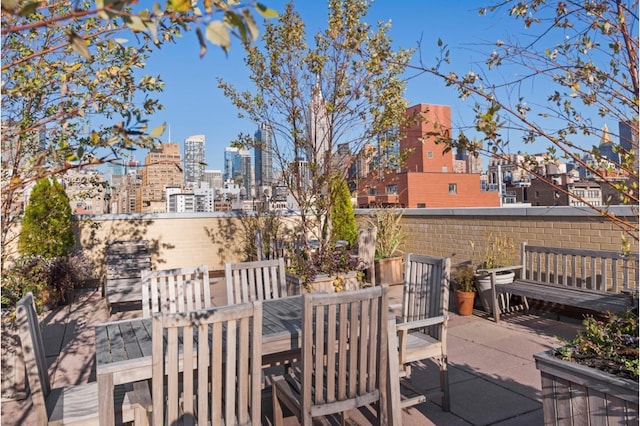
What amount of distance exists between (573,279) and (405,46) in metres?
3.72

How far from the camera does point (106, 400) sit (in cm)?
206

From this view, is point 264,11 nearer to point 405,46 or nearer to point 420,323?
point 420,323

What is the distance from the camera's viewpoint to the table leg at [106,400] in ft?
6.68

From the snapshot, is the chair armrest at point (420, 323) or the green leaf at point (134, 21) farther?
the chair armrest at point (420, 323)

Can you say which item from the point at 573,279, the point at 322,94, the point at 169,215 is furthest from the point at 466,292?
the point at 169,215

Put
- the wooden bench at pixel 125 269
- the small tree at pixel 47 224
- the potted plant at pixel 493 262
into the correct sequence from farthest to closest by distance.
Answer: the small tree at pixel 47 224
the wooden bench at pixel 125 269
the potted plant at pixel 493 262

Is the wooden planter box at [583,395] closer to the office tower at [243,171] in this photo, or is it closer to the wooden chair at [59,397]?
the wooden chair at [59,397]

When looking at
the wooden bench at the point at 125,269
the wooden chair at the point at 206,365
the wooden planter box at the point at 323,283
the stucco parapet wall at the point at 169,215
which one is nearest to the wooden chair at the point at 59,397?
the wooden chair at the point at 206,365

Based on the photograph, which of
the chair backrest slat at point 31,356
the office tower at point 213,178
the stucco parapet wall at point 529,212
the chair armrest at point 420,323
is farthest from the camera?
the office tower at point 213,178

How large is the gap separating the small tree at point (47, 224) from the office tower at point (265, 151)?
323 centimetres

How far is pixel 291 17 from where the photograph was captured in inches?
238

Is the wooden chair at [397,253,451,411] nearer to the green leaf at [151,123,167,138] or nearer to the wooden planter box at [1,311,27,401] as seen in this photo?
the green leaf at [151,123,167,138]

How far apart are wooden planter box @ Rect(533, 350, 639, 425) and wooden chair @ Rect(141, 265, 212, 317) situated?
7.80ft

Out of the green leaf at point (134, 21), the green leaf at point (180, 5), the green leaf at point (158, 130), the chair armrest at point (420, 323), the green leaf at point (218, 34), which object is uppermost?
the green leaf at point (180, 5)
